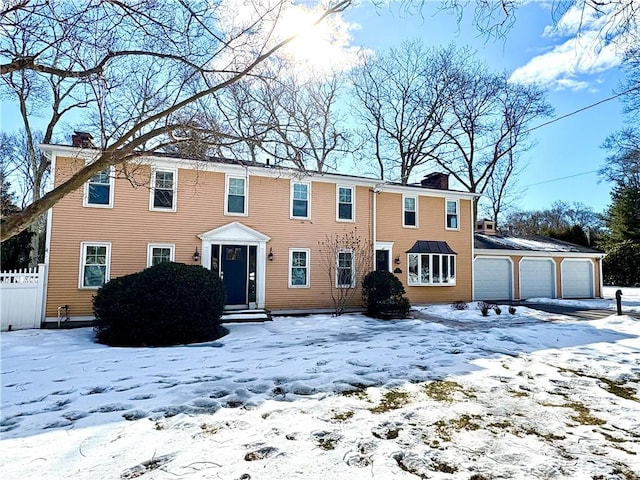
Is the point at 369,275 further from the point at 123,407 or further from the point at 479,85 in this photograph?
the point at 479,85

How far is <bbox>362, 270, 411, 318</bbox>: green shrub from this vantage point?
1184 cm

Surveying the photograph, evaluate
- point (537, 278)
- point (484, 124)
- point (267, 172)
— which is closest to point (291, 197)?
point (267, 172)

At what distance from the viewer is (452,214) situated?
51.3ft

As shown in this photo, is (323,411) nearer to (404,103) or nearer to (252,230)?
(252,230)

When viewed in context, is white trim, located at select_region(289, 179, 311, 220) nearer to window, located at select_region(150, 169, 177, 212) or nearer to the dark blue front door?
the dark blue front door

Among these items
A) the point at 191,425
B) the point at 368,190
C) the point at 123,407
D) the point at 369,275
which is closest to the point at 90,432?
the point at 123,407

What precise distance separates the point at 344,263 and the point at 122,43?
10101mm

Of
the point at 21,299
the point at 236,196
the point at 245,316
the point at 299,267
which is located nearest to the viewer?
the point at 21,299

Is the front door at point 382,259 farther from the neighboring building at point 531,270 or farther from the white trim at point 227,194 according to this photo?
the white trim at point 227,194

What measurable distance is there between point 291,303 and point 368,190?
201 inches

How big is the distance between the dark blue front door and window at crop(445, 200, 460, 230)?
8.70 metres

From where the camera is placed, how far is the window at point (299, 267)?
12781mm

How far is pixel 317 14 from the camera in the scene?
420cm

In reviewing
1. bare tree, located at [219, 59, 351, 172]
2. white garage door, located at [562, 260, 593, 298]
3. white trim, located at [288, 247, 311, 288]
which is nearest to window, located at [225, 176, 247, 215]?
white trim, located at [288, 247, 311, 288]
